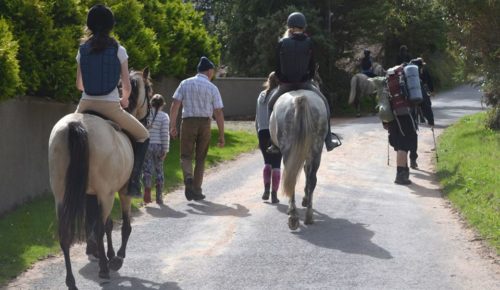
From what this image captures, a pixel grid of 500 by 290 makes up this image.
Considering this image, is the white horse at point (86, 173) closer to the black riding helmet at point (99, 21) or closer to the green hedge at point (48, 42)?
the black riding helmet at point (99, 21)

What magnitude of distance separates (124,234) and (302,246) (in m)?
2.06

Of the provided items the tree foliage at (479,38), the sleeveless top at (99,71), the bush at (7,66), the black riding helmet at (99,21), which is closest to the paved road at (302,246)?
the sleeveless top at (99,71)

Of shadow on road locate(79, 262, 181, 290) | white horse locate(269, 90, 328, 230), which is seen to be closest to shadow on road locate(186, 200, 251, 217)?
white horse locate(269, 90, 328, 230)

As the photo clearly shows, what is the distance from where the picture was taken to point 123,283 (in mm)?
7863

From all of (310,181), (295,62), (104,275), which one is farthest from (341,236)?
(104,275)

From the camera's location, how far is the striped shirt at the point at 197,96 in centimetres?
1291

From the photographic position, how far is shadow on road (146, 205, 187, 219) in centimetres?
1166

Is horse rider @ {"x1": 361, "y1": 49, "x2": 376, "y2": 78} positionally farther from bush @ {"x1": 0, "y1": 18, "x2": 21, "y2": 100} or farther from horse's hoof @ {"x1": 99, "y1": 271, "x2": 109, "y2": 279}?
horse's hoof @ {"x1": 99, "y1": 271, "x2": 109, "y2": 279}

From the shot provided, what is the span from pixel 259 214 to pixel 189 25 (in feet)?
37.7

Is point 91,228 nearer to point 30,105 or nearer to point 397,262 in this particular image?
point 397,262

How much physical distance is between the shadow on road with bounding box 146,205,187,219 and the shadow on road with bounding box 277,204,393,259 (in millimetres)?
1780

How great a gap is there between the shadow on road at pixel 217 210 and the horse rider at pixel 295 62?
1604 millimetres

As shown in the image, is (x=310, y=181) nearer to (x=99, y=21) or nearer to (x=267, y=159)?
(x=267, y=159)

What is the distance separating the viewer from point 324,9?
3253 cm
